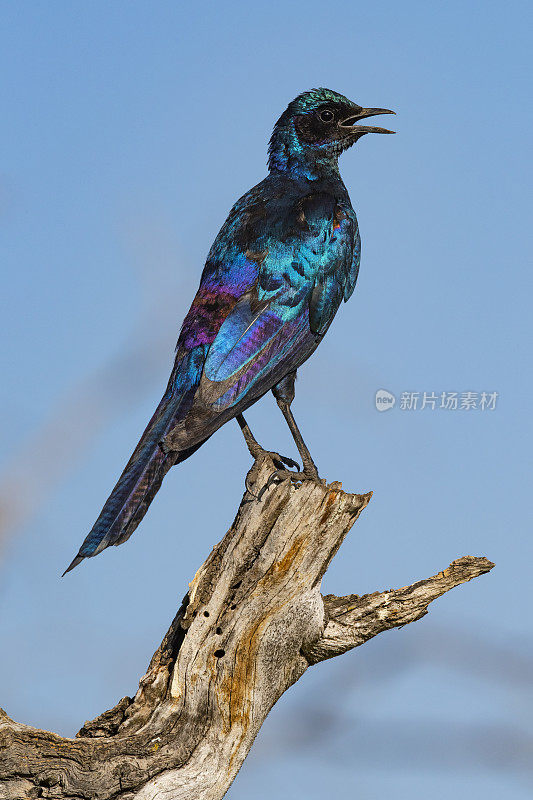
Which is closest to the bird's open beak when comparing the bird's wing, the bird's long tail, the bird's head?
the bird's head

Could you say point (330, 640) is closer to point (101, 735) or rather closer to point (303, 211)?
point (101, 735)

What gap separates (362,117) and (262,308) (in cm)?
284

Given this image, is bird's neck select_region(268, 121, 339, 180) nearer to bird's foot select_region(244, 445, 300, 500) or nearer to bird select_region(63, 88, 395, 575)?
bird select_region(63, 88, 395, 575)

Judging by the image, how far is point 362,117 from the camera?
29.7ft

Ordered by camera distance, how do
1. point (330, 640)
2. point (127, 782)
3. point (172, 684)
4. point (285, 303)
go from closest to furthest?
point (127, 782) < point (172, 684) < point (330, 640) < point (285, 303)

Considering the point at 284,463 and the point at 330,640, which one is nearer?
the point at 330,640

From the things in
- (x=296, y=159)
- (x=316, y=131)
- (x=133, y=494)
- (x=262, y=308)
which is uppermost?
(x=316, y=131)

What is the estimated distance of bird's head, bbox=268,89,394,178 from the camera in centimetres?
876

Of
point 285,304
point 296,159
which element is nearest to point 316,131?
point 296,159

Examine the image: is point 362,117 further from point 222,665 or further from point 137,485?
point 222,665

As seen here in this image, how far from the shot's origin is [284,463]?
296 inches

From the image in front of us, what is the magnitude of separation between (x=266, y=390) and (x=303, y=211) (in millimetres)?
1752

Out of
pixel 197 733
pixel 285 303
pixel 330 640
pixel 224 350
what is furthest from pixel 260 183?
pixel 197 733

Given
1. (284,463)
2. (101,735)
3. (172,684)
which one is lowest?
(101,735)
